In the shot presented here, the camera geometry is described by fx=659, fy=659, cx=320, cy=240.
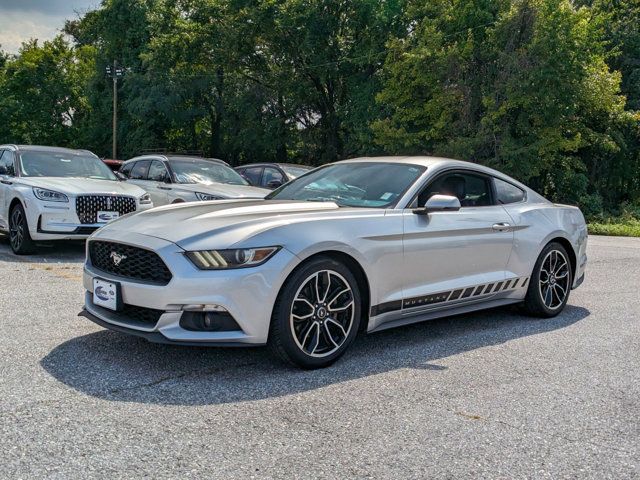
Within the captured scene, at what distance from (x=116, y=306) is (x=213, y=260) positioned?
2.56 ft

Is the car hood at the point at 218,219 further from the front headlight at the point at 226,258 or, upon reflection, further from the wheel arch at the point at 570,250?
the wheel arch at the point at 570,250

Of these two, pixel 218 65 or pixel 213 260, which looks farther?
pixel 218 65

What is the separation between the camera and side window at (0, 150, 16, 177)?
9.92 metres

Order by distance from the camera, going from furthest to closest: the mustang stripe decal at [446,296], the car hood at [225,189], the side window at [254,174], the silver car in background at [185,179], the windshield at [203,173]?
the side window at [254,174], the windshield at [203,173], the silver car in background at [185,179], the car hood at [225,189], the mustang stripe decal at [446,296]

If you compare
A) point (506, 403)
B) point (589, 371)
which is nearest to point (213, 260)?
point (506, 403)

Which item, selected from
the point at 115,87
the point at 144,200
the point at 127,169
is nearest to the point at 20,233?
the point at 144,200

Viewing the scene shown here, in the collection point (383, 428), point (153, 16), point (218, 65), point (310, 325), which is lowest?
point (383, 428)

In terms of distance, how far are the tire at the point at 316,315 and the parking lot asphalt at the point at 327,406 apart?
0.14 metres

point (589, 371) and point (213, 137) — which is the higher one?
point (213, 137)

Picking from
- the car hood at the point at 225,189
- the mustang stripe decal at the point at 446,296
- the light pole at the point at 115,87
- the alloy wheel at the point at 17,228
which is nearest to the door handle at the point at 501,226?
the mustang stripe decal at the point at 446,296

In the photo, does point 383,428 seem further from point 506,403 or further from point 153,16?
point 153,16

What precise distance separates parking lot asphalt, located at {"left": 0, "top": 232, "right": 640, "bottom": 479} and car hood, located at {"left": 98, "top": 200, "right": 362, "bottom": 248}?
0.86 meters

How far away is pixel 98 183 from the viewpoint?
9.68 m

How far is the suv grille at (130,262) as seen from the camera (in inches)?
163
